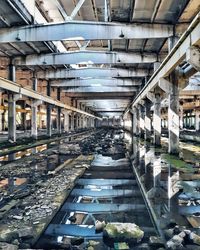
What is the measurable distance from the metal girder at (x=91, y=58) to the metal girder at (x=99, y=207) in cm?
1101

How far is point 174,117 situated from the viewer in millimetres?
12320

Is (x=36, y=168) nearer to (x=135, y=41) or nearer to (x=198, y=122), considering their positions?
(x=135, y=41)

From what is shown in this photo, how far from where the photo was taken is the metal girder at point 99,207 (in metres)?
4.46

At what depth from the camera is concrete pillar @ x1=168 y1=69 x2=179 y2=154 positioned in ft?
40.1

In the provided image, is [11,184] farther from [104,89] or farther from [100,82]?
[104,89]

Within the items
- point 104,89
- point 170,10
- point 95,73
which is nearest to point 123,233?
point 170,10

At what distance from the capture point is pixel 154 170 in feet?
26.8

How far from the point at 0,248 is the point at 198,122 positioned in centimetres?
3417

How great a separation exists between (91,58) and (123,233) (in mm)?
12342

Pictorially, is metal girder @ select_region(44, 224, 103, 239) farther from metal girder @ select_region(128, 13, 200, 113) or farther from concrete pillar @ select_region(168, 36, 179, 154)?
concrete pillar @ select_region(168, 36, 179, 154)

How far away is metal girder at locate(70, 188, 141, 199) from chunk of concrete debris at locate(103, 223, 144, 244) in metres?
1.79

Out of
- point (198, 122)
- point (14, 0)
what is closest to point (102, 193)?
point (14, 0)

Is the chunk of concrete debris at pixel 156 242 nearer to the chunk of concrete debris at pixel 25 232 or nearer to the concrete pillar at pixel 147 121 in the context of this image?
the chunk of concrete debris at pixel 25 232

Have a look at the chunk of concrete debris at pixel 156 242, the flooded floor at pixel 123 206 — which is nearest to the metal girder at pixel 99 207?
the flooded floor at pixel 123 206
